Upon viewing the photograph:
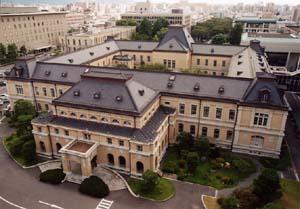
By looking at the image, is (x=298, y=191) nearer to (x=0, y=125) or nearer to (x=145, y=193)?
(x=145, y=193)

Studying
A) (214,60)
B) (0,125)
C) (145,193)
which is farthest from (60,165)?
(214,60)

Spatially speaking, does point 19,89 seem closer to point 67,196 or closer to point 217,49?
point 67,196

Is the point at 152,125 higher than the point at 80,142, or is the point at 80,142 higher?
the point at 152,125

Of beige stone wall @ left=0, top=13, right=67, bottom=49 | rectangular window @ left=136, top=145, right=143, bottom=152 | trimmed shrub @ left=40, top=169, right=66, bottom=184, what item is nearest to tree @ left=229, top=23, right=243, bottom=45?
beige stone wall @ left=0, top=13, right=67, bottom=49

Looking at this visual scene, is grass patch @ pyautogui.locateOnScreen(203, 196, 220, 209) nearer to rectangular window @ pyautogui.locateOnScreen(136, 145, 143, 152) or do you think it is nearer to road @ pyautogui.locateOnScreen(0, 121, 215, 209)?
road @ pyautogui.locateOnScreen(0, 121, 215, 209)

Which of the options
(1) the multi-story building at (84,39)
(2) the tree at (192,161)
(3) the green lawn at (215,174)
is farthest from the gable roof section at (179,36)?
(2) the tree at (192,161)

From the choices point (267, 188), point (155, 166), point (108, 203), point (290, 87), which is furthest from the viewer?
point (290, 87)
